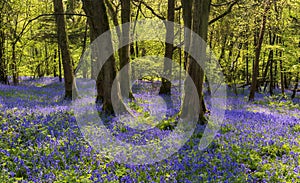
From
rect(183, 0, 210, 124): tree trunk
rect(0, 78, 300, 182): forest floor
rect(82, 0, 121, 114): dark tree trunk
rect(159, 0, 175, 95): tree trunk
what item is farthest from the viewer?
rect(159, 0, 175, 95): tree trunk

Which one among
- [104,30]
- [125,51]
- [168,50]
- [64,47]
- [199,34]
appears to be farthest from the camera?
[168,50]

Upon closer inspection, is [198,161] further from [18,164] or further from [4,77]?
[4,77]

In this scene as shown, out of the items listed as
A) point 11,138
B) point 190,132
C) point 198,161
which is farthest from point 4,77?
point 198,161

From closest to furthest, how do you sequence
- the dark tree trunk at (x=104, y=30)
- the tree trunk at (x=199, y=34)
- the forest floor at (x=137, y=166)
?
the forest floor at (x=137, y=166)
the tree trunk at (x=199, y=34)
the dark tree trunk at (x=104, y=30)

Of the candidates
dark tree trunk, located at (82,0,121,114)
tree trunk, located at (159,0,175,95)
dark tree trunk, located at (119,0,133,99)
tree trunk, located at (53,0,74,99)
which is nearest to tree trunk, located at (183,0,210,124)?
dark tree trunk, located at (82,0,121,114)

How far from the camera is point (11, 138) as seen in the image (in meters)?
5.90

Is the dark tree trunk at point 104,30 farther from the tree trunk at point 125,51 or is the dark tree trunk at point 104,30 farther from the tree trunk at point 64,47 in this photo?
the tree trunk at point 64,47

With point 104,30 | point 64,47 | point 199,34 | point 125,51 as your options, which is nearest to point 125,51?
point 125,51

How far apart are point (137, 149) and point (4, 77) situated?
16.5 m

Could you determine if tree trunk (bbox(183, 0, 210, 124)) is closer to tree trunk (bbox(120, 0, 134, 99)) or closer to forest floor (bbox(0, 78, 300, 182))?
forest floor (bbox(0, 78, 300, 182))

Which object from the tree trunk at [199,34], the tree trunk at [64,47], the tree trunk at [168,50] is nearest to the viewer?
the tree trunk at [199,34]

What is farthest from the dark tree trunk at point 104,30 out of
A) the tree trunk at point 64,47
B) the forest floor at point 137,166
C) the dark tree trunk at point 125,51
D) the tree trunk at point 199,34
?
the tree trunk at point 64,47

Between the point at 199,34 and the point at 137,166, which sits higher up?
the point at 199,34

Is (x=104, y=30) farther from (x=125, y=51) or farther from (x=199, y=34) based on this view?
(x=125, y=51)
